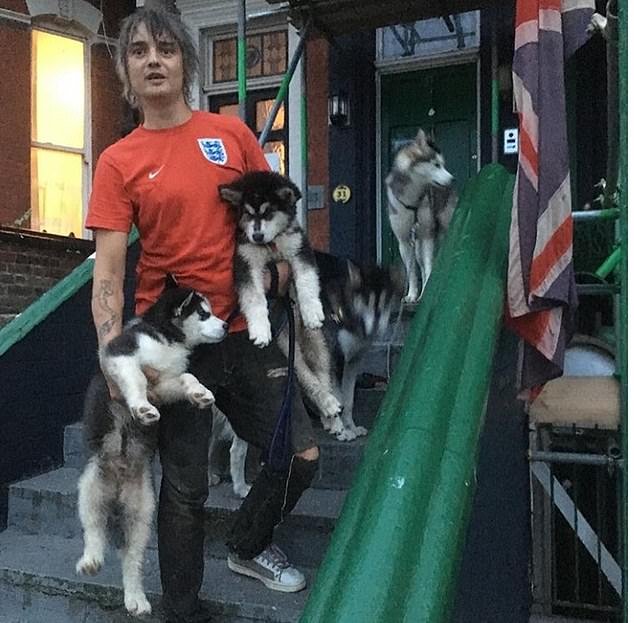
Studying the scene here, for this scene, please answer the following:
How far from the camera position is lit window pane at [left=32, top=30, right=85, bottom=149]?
9.61 metres

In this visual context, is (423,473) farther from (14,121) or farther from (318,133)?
(14,121)

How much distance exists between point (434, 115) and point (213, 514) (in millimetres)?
5548

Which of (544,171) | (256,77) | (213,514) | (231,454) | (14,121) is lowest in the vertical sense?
(213,514)

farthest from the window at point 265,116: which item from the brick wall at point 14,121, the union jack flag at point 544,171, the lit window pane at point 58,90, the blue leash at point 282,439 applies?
the union jack flag at point 544,171

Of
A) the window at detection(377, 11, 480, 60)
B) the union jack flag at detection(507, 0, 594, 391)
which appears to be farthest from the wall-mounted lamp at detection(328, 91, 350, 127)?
the union jack flag at detection(507, 0, 594, 391)

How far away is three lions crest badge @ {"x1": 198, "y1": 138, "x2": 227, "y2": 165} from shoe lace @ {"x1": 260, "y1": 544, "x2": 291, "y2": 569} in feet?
5.49

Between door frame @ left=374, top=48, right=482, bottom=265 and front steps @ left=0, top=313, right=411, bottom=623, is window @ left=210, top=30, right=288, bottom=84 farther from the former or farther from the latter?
front steps @ left=0, top=313, right=411, bottom=623

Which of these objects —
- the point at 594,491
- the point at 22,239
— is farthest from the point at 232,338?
the point at 22,239

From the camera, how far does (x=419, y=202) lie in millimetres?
6270

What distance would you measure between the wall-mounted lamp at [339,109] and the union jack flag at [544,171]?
606 centimetres

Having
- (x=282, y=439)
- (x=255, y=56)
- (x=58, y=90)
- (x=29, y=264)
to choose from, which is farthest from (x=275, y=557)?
(x=58, y=90)

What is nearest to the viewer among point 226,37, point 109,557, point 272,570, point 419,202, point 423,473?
point 423,473

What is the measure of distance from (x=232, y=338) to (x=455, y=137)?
18.4 ft

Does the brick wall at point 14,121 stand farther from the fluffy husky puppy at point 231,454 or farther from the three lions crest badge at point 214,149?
the three lions crest badge at point 214,149
